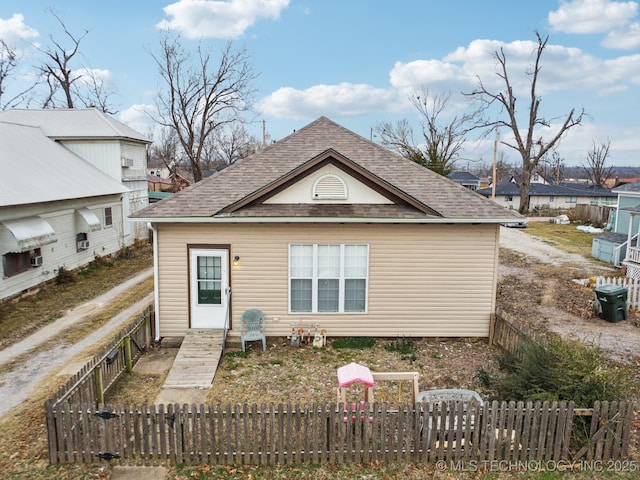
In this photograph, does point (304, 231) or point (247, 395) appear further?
point (304, 231)

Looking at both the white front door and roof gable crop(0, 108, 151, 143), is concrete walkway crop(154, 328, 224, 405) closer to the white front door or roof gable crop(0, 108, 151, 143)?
the white front door

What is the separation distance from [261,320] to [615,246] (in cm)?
2166

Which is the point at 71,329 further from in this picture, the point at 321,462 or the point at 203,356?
the point at 321,462

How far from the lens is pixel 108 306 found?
55.0 feet

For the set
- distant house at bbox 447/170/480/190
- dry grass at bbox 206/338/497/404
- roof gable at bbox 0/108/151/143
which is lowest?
dry grass at bbox 206/338/497/404

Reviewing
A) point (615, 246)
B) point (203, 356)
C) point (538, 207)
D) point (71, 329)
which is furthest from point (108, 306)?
point (538, 207)

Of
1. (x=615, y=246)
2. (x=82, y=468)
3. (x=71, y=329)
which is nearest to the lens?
(x=82, y=468)

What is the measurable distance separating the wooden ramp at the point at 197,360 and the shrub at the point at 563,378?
669cm

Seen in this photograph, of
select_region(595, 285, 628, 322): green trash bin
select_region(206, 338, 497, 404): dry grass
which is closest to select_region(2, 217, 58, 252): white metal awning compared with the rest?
select_region(206, 338, 497, 404): dry grass

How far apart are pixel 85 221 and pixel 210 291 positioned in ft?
41.3

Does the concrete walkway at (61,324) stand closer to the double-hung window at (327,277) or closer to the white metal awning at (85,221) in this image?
the white metal awning at (85,221)

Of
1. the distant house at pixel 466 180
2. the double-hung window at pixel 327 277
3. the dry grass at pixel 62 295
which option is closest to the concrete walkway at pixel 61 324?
the dry grass at pixel 62 295

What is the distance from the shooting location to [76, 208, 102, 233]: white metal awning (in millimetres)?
21484

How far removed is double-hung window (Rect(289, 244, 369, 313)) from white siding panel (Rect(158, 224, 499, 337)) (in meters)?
0.20
